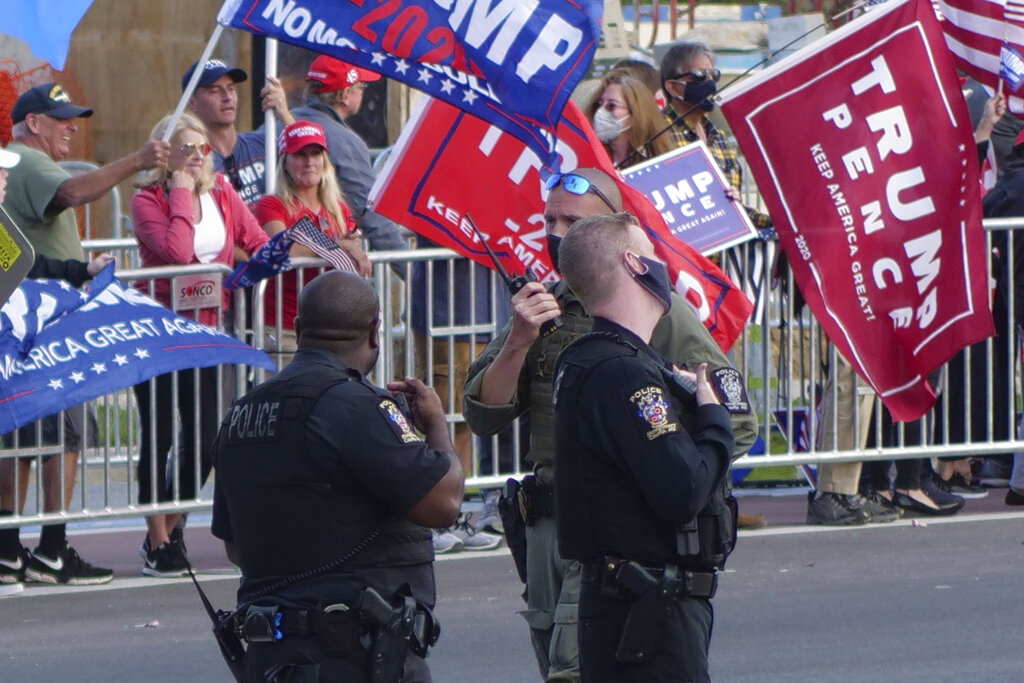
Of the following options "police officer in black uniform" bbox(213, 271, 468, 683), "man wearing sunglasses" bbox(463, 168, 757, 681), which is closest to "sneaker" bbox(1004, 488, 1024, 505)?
"man wearing sunglasses" bbox(463, 168, 757, 681)

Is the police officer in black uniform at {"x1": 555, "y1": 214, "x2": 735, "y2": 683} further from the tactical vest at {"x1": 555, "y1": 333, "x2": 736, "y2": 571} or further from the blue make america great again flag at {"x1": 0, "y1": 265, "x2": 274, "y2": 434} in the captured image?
the blue make america great again flag at {"x1": 0, "y1": 265, "x2": 274, "y2": 434}

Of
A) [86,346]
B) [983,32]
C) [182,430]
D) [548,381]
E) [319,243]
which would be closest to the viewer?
[548,381]

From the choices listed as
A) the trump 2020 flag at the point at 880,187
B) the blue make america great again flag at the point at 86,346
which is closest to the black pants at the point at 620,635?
the blue make america great again flag at the point at 86,346

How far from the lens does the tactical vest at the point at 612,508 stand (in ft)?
13.7

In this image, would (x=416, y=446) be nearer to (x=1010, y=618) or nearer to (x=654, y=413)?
(x=654, y=413)

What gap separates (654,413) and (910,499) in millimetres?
5947

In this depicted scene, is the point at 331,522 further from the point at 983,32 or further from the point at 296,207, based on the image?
the point at 296,207

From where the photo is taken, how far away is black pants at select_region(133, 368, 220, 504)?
335 inches

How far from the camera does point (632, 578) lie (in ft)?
13.5

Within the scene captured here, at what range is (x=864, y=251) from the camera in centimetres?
757

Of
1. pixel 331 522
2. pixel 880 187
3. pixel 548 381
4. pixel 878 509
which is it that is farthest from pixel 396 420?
pixel 878 509

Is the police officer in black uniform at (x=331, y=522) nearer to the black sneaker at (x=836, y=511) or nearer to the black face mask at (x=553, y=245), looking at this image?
the black face mask at (x=553, y=245)

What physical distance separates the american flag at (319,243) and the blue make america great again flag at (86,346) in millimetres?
895

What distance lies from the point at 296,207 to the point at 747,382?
2.55m
